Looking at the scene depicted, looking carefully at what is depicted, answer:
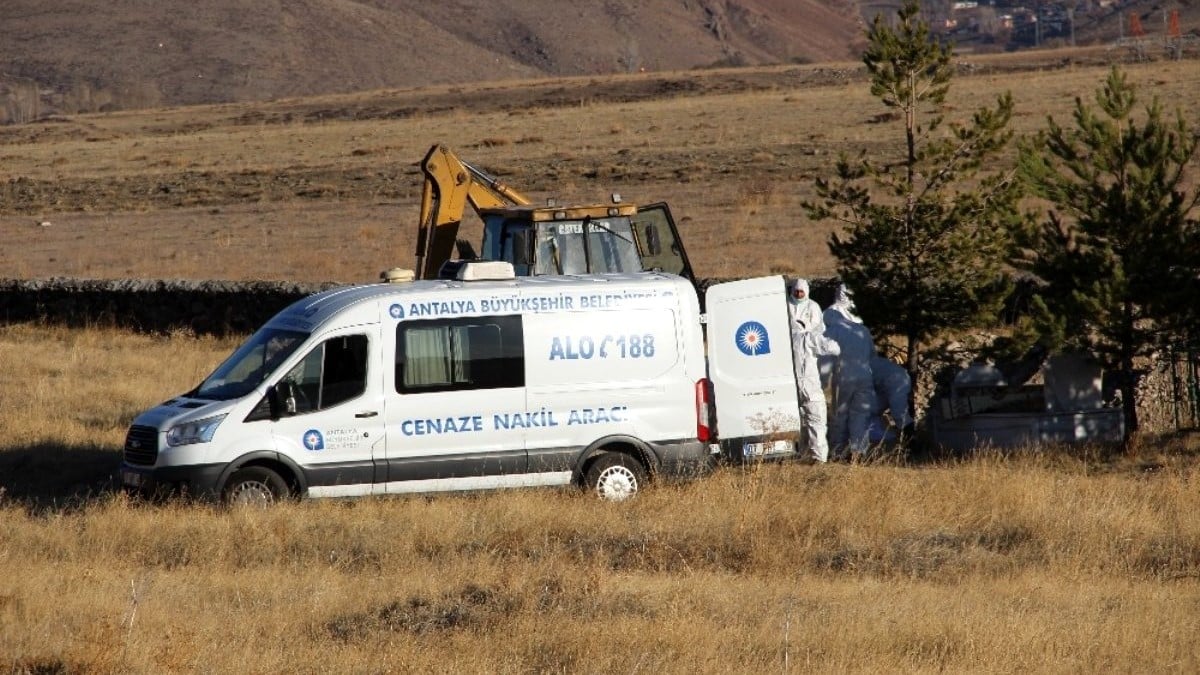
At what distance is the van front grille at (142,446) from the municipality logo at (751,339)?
15.4ft

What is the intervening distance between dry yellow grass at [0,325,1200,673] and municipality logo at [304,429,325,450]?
0.45 m

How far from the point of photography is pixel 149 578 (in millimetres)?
10359

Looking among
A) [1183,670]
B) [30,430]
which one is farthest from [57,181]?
[1183,670]

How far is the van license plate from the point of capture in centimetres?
1359

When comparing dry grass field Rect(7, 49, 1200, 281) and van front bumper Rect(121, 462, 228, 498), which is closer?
van front bumper Rect(121, 462, 228, 498)

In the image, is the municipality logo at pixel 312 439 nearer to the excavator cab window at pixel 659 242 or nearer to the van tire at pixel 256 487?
the van tire at pixel 256 487

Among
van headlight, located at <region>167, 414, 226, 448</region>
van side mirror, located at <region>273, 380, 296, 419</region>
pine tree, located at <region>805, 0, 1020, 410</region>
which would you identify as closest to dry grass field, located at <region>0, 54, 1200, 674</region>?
van headlight, located at <region>167, 414, 226, 448</region>

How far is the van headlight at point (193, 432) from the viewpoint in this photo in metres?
12.6

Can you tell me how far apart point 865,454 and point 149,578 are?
7.38 metres

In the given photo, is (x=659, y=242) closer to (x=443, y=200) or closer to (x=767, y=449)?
(x=443, y=200)

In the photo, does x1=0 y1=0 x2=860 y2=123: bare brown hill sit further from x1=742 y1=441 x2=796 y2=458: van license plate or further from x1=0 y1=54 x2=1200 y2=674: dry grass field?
x1=742 y1=441 x2=796 y2=458: van license plate

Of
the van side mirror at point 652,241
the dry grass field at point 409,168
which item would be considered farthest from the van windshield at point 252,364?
the dry grass field at point 409,168

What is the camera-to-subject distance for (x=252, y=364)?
13398mm

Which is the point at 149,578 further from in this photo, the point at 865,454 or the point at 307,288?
the point at 307,288
